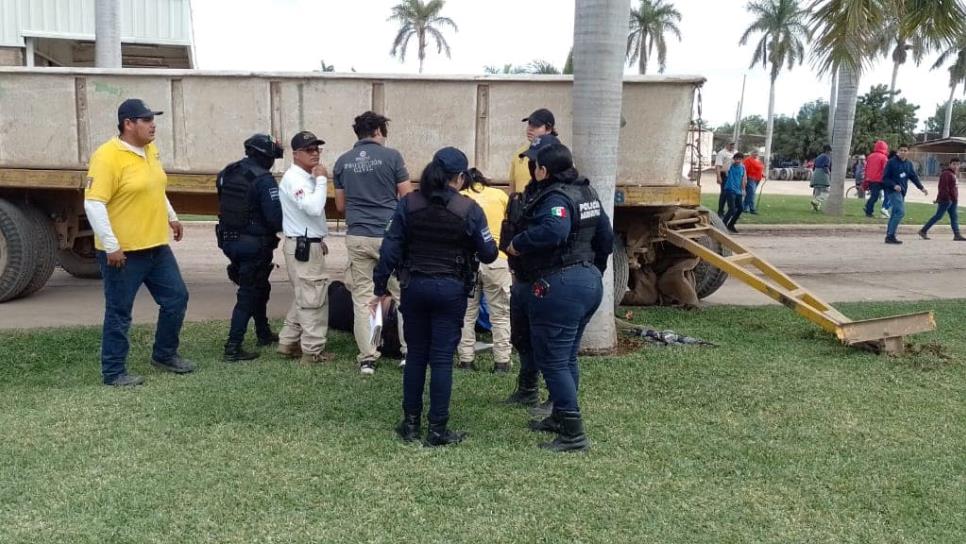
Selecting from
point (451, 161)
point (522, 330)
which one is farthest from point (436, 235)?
point (522, 330)

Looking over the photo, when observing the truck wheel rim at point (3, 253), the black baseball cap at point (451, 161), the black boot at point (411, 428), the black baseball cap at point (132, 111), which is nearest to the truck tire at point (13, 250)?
the truck wheel rim at point (3, 253)

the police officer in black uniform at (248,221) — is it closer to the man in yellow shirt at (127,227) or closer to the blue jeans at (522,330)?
the man in yellow shirt at (127,227)

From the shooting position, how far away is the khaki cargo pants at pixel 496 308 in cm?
593

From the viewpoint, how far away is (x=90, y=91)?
7.59 m

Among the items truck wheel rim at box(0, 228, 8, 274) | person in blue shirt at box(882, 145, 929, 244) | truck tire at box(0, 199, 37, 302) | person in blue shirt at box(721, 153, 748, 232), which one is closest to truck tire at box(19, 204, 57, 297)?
truck tire at box(0, 199, 37, 302)

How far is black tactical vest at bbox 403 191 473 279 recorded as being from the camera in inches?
167

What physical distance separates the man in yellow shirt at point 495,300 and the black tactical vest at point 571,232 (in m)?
1.34

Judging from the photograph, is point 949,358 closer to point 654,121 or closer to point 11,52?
point 654,121

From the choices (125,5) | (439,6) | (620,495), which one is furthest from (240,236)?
(439,6)

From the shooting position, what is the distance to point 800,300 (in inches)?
270

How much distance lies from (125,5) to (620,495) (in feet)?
47.6

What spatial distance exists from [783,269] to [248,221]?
8192 millimetres

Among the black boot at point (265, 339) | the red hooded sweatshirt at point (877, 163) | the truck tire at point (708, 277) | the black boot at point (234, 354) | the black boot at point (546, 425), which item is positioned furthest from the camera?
the red hooded sweatshirt at point (877, 163)

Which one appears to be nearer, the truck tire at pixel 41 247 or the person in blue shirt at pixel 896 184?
the truck tire at pixel 41 247
